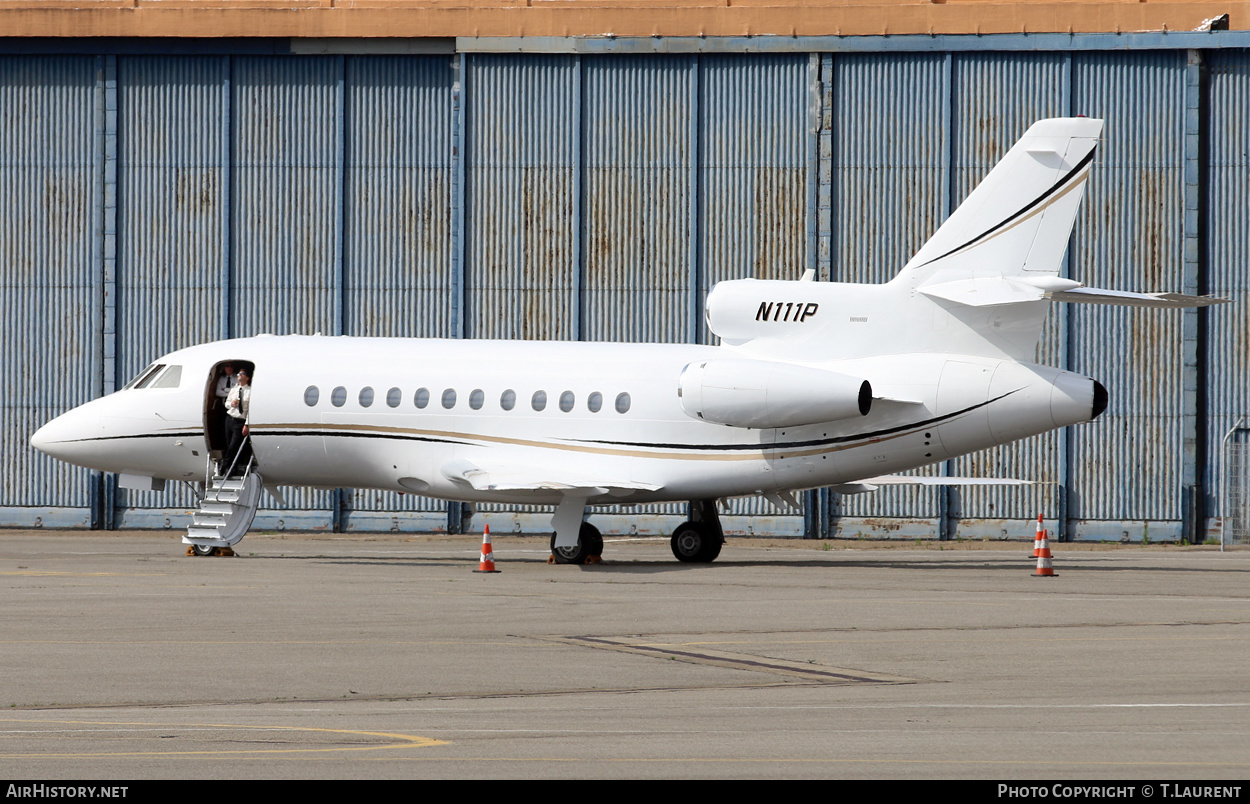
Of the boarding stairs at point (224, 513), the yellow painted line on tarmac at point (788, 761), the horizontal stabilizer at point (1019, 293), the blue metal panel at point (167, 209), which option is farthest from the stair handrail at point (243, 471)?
the yellow painted line on tarmac at point (788, 761)

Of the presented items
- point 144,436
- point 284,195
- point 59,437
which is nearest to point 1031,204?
point 144,436

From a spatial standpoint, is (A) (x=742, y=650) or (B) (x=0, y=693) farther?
(A) (x=742, y=650)

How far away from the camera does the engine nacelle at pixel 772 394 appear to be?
23.3m

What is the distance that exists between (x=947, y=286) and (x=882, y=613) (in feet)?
25.7

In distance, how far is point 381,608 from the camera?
17562mm

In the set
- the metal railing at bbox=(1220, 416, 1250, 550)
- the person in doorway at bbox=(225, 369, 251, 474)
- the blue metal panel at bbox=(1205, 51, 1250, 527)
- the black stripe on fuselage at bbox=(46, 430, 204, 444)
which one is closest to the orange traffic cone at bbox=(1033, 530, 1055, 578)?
the metal railing at bbox=(1220, 416, 1250, 550)

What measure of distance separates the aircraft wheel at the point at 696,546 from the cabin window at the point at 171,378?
9271 mm

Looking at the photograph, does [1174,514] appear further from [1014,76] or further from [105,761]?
[105,761]

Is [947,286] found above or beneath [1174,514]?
above

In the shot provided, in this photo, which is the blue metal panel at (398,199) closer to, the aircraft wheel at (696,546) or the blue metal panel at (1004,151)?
the aircraft wheel at (696,546)

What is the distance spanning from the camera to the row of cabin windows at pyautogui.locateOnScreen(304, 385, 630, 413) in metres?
24.9

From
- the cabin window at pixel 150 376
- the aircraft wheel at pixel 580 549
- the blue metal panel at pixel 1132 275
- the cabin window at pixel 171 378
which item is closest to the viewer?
the aircraft wheel at pixel 580 549

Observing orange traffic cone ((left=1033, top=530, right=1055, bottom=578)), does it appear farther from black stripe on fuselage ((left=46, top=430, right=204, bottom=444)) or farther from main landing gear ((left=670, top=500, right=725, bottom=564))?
black stripe on fuselage ((left=46, top=430, right=204, bottom=444))
